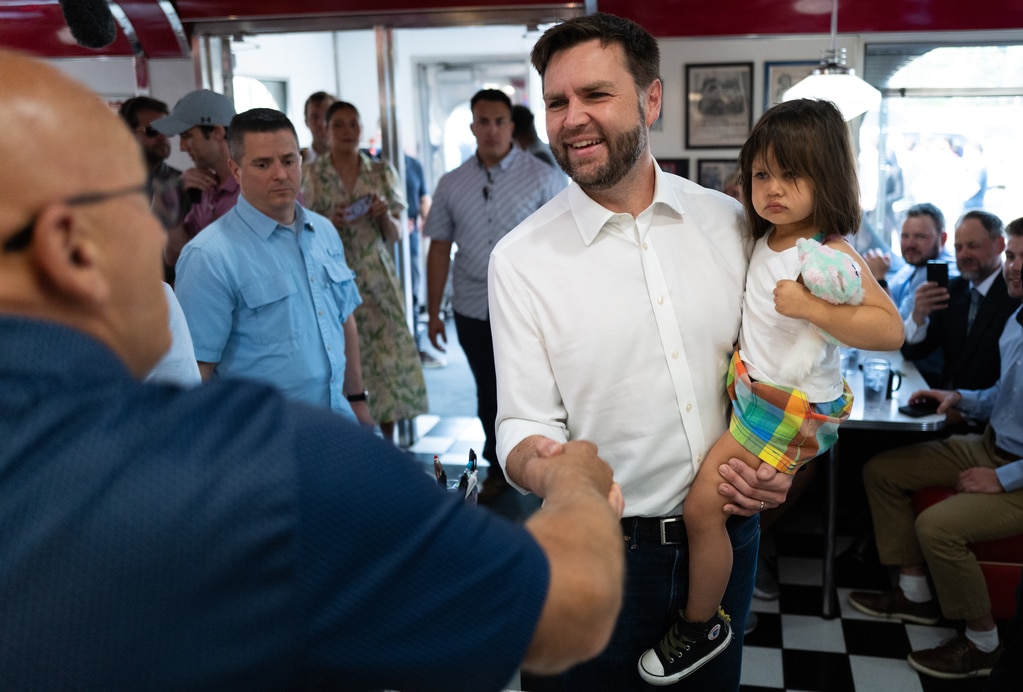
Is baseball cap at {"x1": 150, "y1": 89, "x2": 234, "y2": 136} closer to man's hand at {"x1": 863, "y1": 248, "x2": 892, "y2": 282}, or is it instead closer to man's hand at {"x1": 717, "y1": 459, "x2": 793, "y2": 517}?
man's hand at {"x1": 717, "y1": 459, "x2": 793, "y2": 517}

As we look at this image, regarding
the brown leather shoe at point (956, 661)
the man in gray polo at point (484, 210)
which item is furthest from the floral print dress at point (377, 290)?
the brown leather shoe at point (956, 661)

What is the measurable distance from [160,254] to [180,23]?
5249 millimetres

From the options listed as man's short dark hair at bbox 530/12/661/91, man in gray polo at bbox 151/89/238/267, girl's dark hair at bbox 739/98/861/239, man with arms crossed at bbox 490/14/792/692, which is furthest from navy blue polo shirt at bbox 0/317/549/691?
man in gray polo at bbox 151/89/238/267

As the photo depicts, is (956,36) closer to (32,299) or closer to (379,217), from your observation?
(379,217)

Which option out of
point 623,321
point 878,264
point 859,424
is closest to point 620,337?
point 623,321

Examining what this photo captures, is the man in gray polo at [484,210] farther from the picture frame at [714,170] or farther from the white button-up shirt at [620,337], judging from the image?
the white button-up shirt at [620,337]

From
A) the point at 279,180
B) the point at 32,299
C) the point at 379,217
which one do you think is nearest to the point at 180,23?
the point at 379,217

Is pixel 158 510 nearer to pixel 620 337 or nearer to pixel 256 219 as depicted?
pixel 620 337

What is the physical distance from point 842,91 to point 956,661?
7.06 ft

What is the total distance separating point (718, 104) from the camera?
5.43 metres

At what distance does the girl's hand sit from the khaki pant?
6.52 ft

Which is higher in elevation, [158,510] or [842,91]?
[842,91]

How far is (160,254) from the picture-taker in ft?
2.74

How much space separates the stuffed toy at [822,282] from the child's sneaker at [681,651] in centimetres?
56
